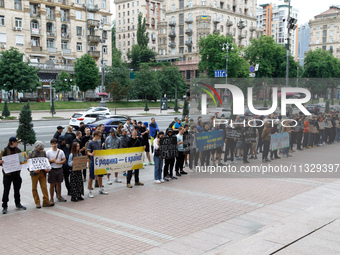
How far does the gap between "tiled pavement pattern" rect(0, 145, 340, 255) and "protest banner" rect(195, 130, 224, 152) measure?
231 centimetres

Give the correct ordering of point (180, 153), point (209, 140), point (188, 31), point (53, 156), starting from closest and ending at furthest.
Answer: point (53, 156) < point (180, 153) < point (209, 140) < point (188, 31)

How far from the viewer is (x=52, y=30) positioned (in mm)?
63938

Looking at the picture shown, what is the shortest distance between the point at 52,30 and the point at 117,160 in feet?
194

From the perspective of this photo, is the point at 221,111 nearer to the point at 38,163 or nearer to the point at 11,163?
the point at 38,163

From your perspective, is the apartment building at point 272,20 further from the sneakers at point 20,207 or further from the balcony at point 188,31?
the sneakers at point 20,207

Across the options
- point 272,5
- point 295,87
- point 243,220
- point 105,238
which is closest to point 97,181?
point 105,238

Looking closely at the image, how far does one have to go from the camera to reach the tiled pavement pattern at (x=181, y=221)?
686 cm

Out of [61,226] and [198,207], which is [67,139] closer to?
[61,226]

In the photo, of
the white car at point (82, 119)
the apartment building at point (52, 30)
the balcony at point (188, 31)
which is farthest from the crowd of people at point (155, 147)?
the balcony at point (188, 31)

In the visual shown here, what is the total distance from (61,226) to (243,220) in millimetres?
4279

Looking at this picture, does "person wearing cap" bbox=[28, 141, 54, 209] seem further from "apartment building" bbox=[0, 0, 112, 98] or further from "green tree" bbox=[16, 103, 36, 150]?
"apartment building" bbox=[0, 0, 112, 98]

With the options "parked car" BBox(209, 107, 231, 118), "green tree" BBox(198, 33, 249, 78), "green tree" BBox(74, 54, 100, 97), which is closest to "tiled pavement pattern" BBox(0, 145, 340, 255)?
"parked car" BBox(209, 107, 231, 118)

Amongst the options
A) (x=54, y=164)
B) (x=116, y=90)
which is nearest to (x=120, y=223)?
(x=54, y=164)

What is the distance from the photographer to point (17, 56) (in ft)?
159
